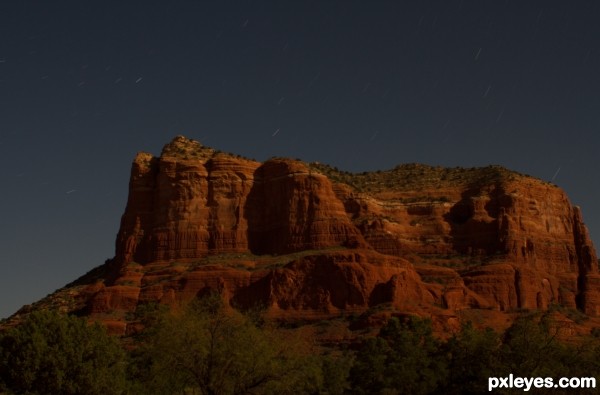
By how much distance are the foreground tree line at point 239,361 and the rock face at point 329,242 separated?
118 ft

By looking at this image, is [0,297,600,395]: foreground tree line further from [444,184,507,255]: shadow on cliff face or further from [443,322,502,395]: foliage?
[444,184,507,255]: shadow on cliff face

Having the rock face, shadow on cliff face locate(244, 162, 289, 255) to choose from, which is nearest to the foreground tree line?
the rock face

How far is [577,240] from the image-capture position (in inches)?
5281

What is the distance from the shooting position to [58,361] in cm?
5722

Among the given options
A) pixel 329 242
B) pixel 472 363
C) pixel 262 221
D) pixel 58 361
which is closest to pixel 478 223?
pixel 329 242

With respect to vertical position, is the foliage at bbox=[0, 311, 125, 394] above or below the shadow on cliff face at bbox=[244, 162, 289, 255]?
below

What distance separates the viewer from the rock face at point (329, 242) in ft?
363

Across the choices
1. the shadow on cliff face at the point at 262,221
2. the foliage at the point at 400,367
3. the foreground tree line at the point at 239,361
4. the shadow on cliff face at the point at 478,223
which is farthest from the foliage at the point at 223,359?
the shadow on cliff face at the point at 478,223

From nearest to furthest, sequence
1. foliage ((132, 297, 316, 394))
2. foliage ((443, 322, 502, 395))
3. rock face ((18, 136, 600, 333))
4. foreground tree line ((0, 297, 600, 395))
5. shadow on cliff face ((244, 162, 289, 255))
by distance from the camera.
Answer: foliage ((132, 297, 316, 394)) < foreground tree line ((0, 297, 600, 395)) < foliage ((443, 322, 502, 395)) < rock face ((18, 136, 600, 333)) < shadow on cliff face ((244, 162, 289, 255))

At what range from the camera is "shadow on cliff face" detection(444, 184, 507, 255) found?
12556 cm

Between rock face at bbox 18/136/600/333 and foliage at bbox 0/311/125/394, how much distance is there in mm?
47242

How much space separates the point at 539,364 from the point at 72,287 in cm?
8897

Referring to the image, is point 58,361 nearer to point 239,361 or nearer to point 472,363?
point 239,361

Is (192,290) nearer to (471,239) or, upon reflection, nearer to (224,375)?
(471,239)
